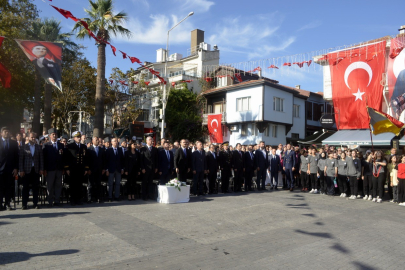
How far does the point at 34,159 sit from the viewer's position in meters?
9.64

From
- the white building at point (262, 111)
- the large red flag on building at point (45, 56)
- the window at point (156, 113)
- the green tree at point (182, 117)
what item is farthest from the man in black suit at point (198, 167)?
the window at point (156, 113)

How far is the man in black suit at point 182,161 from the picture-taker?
41.8 feet

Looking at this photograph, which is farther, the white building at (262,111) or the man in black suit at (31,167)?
the white building at (262,111)

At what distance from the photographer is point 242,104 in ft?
117

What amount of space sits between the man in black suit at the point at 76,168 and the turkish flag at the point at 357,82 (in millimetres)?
17439

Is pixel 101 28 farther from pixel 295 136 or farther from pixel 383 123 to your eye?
pixel 295 136

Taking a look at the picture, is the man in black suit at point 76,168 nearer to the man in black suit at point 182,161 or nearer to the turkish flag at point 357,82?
the man in black suit at point 182,161

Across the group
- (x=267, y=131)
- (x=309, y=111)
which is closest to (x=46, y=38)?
(x=267, y=131)

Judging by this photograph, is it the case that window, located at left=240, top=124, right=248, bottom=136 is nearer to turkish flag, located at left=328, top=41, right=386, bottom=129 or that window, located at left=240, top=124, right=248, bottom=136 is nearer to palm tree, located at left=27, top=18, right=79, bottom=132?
turkish flag, located at left=328, top=41, right=386, bottom=129

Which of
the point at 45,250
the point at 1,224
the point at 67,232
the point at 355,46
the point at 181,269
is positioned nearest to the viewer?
the point at 181,269

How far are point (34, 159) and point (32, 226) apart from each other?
2827mm

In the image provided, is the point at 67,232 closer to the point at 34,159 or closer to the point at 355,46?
the point at 34,159

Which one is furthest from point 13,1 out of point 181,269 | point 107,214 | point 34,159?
point 181,269

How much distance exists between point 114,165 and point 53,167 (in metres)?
1.94
